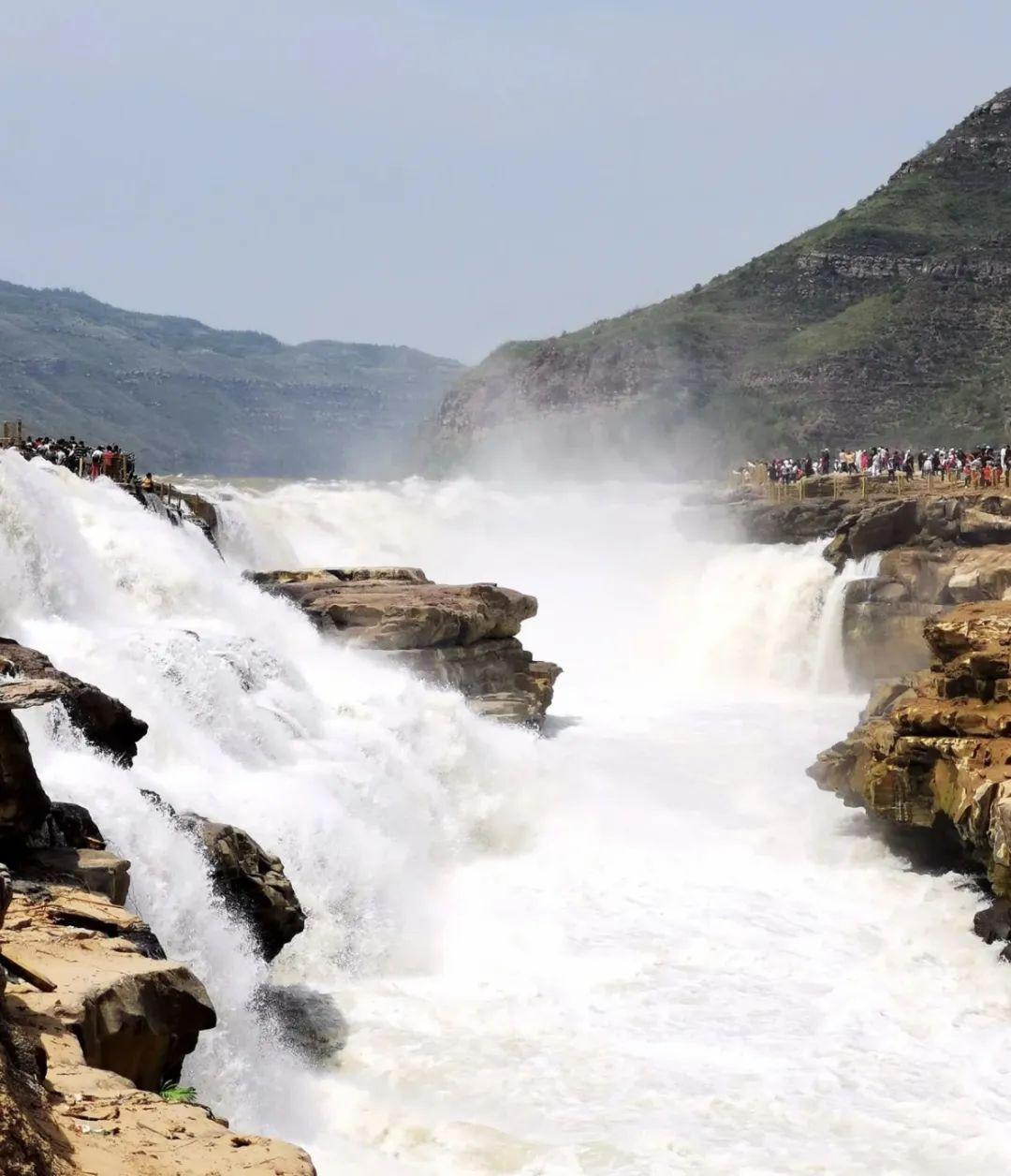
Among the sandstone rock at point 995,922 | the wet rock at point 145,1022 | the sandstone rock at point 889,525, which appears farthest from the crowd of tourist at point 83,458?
the wet rock at point 145,1022

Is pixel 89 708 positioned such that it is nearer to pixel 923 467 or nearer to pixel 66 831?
pixel 66 831

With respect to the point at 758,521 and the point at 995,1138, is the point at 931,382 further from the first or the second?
the point at 995,1138

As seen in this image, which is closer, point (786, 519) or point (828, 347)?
point (786, 519)

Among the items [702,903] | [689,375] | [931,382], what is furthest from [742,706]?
[689,375]

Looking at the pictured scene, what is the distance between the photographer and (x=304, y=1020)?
11.4 m

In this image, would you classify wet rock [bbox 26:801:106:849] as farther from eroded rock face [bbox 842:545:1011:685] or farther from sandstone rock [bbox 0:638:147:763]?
eroded rock face [bbox 842:545:1011:685]

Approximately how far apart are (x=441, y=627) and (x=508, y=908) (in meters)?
8.21

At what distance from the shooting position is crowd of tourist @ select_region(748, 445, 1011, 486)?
34844 mm

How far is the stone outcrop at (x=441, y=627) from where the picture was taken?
887 inches

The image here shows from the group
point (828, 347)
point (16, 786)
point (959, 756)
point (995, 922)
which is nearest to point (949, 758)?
point (959, 756)

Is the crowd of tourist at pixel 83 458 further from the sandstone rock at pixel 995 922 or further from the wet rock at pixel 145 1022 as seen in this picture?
the wet rock at pixel 145 1022

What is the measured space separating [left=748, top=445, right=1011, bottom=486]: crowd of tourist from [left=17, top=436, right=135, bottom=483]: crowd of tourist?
2034cm

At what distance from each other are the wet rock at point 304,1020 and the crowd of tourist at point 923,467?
2658 centimetres

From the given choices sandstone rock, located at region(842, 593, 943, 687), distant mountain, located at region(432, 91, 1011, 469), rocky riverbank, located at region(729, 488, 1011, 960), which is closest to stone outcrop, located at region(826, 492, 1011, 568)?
sandstone rock, located at region(842, 593, 943, 687)
